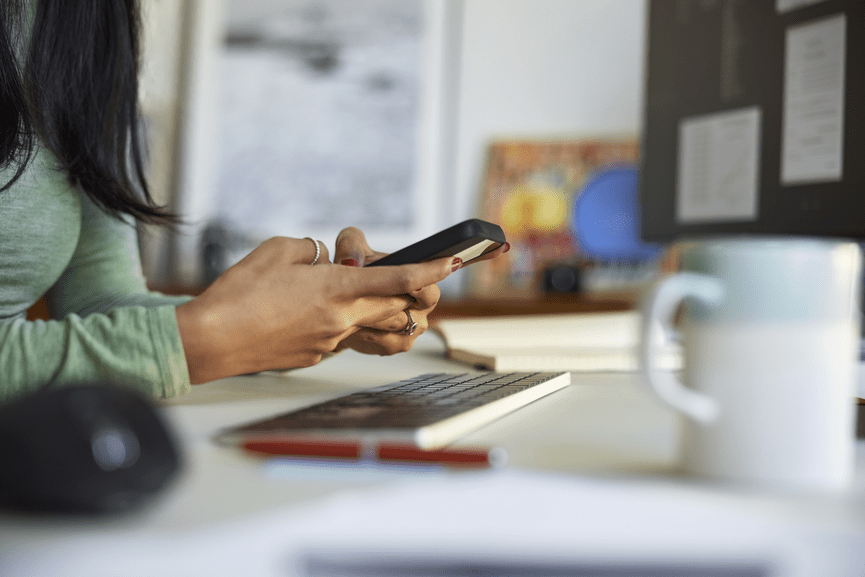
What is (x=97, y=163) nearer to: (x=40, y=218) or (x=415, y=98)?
(x=40, y=218)

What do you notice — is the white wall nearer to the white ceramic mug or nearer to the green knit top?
the green knit top

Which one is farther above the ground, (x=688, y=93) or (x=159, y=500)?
(x=688, y=93)

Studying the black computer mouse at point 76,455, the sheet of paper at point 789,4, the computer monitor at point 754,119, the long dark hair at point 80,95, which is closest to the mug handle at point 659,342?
the black computer mouse at point 76,455

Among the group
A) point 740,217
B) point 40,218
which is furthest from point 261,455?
point 740,217

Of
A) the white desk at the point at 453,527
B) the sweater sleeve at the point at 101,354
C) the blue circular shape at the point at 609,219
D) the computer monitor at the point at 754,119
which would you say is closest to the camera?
the white desk at the point at 453,527

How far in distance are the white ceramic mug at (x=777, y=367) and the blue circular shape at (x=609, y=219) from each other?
1.89 m

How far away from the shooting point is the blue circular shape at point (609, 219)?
2131 mm

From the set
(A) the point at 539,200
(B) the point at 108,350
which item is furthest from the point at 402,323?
(A) the point at 539,200

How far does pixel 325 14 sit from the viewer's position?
7.41 feet

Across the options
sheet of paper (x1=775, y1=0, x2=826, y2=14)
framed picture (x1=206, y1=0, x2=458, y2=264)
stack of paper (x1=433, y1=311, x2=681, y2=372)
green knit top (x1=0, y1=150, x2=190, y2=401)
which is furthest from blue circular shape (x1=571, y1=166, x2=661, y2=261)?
green knit top (x1=0, y1=150, x2=190, y2=401)

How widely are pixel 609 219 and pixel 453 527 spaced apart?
2.00 metres

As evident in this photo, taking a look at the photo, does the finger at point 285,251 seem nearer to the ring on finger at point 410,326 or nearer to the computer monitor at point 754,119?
the ring on finger at point 410,326

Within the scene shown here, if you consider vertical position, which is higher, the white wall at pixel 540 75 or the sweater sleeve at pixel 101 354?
the white wall at pixel 540 75

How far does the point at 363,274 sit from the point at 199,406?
135mm
